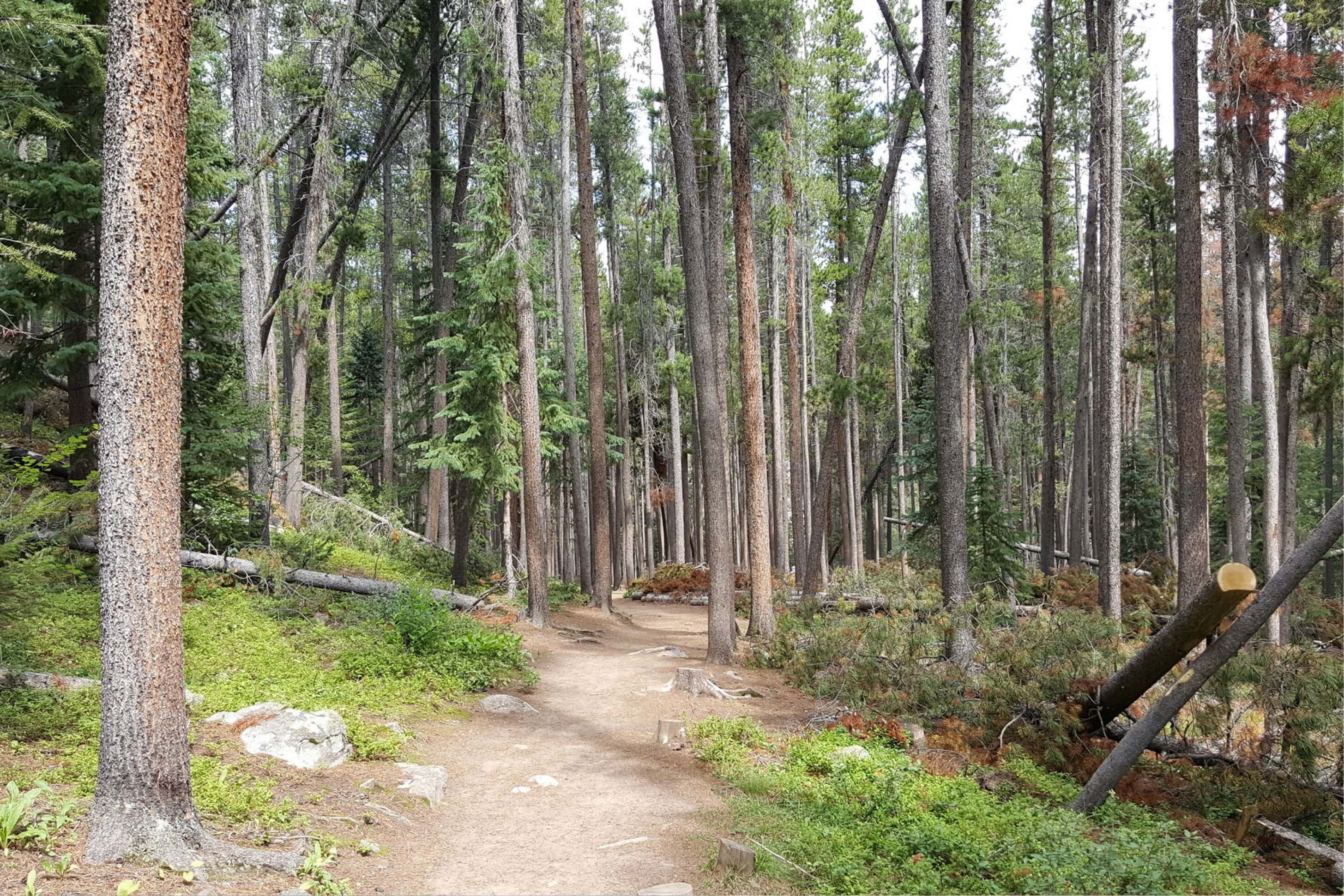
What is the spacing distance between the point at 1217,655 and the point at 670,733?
5102 mm

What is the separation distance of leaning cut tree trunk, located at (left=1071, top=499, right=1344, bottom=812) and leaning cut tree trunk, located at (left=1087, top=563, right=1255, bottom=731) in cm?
14

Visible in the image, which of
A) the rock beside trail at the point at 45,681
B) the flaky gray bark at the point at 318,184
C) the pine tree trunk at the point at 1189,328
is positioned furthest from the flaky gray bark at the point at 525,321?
the pine tree trunk at the point at 1189,328

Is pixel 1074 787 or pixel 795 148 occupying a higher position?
pixel 795 148

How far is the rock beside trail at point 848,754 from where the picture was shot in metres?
7.62

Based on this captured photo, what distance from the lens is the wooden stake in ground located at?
179 inches

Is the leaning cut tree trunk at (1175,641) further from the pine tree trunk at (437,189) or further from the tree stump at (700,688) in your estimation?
the pine tree trunk at (437,189)

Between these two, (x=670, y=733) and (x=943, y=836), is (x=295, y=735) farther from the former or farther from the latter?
(x=943, y=836)

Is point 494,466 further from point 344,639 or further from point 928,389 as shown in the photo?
point 928,389

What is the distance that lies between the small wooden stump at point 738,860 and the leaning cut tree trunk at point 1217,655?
2.97m

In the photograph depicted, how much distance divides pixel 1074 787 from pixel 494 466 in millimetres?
11184

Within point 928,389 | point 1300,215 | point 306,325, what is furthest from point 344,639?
point 928,389

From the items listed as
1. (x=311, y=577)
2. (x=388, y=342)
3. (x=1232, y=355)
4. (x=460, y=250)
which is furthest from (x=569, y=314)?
(x=1232, y=355)

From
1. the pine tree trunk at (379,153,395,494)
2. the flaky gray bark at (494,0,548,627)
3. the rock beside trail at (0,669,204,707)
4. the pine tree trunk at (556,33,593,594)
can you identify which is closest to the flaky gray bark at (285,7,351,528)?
the flaky gray bark at (494,0,548,627)

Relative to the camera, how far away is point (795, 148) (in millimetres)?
20375
